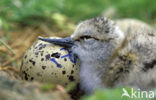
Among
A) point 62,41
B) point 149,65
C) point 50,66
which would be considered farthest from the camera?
point 62,41

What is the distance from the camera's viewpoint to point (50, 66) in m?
3.23

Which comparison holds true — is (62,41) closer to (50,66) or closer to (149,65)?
(50,66)

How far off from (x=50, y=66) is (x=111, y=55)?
0.72 m

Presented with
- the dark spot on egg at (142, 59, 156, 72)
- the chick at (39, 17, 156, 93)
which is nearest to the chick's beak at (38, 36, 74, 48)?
the chick at (39, 17, 156, 93)

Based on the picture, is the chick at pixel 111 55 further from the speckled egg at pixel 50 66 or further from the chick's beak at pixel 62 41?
the speckled egg at pixel 50 66

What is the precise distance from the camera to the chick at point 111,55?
2.98 meters

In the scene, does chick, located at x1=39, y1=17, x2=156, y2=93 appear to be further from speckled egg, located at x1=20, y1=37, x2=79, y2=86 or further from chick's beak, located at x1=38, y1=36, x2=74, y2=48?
speckled egg, located at x1=20, y1=37, x2=79, y2=86

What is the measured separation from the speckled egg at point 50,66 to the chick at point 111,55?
0.46 ft

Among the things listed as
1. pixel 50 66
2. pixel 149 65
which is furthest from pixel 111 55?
pixel 50 66

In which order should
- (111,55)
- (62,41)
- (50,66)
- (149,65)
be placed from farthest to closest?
(62,41) → (111,55) → (50,66) → (149,65)

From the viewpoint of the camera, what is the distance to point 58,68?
3225 mm

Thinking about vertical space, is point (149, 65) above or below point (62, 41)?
below

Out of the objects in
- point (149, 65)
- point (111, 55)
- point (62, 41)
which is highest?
point (62, 41)

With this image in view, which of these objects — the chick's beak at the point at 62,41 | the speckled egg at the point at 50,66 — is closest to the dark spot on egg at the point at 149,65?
the speckled egg at the point at 50,66
